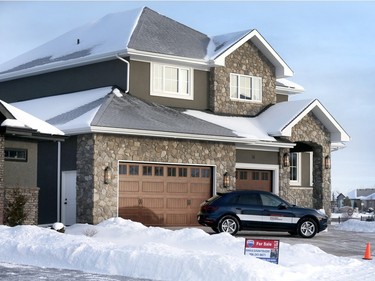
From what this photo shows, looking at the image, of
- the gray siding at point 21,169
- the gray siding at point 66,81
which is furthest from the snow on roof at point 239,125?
the gray siding at point 21,169

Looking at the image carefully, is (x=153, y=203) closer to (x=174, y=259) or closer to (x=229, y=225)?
(x=229, y=225)

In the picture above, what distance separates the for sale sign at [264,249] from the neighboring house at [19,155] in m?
9.76

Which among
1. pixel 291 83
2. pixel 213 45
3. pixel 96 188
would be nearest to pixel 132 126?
pixel 96 188

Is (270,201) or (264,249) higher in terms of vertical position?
(270,201)

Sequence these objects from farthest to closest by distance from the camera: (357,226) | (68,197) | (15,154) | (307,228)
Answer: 1. (357,226)
2. (68,197)
3. (307,228)
4. (15,154)

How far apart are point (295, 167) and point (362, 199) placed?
47.6 meters

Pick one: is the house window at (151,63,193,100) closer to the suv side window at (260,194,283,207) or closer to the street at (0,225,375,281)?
the street at (0,225,375,281)

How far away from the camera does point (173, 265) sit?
49.2ft

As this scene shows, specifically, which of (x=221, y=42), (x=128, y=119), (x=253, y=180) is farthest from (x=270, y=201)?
(x=221, y=42)

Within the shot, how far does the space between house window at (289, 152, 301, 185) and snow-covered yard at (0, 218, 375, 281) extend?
637 inches

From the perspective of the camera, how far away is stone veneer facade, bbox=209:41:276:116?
32906 mm

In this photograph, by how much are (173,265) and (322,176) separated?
21.0 m

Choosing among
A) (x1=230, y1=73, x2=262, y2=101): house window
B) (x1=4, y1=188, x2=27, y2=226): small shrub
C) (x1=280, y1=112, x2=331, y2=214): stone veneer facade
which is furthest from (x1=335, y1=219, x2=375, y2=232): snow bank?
(x1=4, y1=188, x2=27, y2=226): small shrub

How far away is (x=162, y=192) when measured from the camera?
1139 inches
